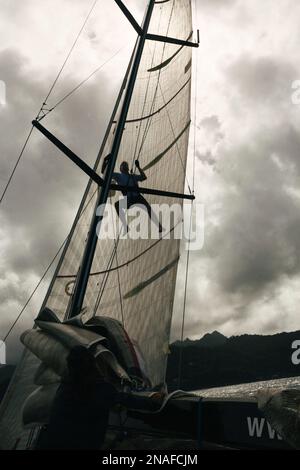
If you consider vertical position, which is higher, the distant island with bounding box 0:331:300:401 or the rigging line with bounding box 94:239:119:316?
the distant island with bounding box 0:331:300:401

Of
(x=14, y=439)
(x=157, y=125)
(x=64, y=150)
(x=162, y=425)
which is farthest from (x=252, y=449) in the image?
(x=157, y=125)

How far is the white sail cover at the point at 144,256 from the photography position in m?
6.63

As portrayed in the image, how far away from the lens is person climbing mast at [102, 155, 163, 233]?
7668mm

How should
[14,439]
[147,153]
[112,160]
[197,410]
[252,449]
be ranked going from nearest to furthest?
1. [252,449]
2. [197,410]
3. [14,439]
4. [112,160]
5. [147,153]

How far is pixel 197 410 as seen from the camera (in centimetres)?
334

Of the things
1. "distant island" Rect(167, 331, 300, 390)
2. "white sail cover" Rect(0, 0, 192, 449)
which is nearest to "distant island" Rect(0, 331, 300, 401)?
"distant island" Rect(167, 331, 300, 390)

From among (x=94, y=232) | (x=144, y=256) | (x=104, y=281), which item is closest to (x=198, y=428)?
(x=94, y=232)

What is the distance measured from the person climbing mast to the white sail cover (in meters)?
0.42

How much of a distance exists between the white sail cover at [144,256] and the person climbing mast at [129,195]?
42 cm

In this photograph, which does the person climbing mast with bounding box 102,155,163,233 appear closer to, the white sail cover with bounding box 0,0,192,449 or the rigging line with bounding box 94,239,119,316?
the white sail cover with bounding box 0,0,192,449

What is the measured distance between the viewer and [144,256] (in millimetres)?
7629

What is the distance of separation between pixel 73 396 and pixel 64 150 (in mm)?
4994
